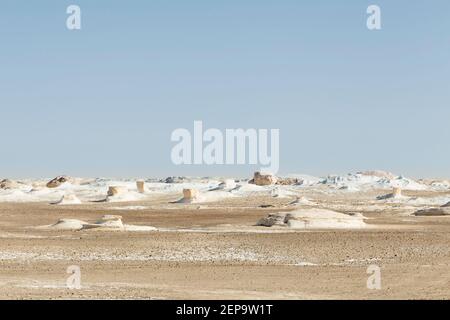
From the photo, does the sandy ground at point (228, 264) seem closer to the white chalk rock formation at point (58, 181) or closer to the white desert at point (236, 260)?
the white desert at point (236, 260)

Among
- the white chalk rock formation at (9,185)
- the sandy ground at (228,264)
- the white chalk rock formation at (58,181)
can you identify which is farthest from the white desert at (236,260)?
the white chalk rock formation at (58,181)

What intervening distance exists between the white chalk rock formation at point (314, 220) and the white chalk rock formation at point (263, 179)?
98675 millimetres

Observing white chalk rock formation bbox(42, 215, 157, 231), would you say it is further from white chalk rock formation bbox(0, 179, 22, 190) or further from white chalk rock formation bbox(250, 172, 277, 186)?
white chalk rock formation bbox(250, 172, 277, 186)

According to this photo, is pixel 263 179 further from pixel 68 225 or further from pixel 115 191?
pixel 68 225

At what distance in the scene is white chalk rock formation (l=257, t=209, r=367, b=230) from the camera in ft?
117

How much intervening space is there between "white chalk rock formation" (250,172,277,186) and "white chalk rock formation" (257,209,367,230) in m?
98.7

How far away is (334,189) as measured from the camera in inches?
4660

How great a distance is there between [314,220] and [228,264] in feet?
50.4

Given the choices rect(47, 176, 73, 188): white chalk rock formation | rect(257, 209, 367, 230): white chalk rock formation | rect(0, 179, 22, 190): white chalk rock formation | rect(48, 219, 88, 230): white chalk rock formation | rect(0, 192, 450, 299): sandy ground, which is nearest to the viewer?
rect(0, 192, 450, 299): sandy ground

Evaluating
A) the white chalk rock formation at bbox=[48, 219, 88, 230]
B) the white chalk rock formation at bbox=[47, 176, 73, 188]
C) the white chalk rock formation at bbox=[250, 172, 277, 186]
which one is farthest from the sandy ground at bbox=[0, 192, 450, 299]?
the white chalk rock formation at bbox=[47, 176, 73, 188]

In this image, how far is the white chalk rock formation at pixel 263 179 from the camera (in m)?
137
